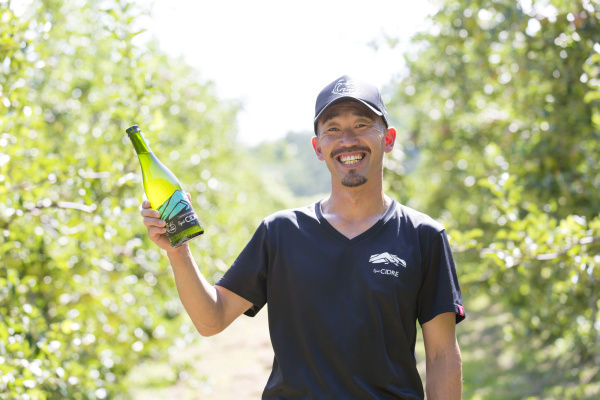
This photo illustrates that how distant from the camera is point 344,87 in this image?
7.63 ft

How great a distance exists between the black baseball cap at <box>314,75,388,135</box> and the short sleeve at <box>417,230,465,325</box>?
19.5 inches

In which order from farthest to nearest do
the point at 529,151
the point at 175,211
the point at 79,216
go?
the point at 529,151
the point at 79,216
the point at 175,211

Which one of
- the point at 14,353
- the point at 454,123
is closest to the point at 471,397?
the point at 454,123

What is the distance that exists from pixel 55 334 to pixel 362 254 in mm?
1983

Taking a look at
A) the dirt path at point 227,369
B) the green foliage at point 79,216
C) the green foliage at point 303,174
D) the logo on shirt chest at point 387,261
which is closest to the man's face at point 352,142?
the logo on shirt chest at point 387,261

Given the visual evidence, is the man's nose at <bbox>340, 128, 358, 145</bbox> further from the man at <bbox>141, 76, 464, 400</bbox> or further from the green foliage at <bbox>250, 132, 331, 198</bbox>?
the green foliage at <bbox>250, 132, 331, 198</bbox>

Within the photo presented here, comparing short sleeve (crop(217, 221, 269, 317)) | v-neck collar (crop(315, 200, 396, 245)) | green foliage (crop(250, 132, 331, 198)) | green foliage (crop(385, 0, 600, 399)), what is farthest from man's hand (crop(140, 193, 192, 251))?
green foliage (crop(250, 132, 331, 198))

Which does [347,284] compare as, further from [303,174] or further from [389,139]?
[303,174]

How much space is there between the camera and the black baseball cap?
2.29 metres

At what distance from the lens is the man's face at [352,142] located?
2.31m

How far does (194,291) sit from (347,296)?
49 cm

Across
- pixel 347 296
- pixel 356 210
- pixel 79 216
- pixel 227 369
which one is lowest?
pixel 347 296

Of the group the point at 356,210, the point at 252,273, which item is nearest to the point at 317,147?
the point at 356,210

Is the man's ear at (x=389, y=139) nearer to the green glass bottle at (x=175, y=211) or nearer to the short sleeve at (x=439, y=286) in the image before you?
the short sleeve at (x=439, y=286)
